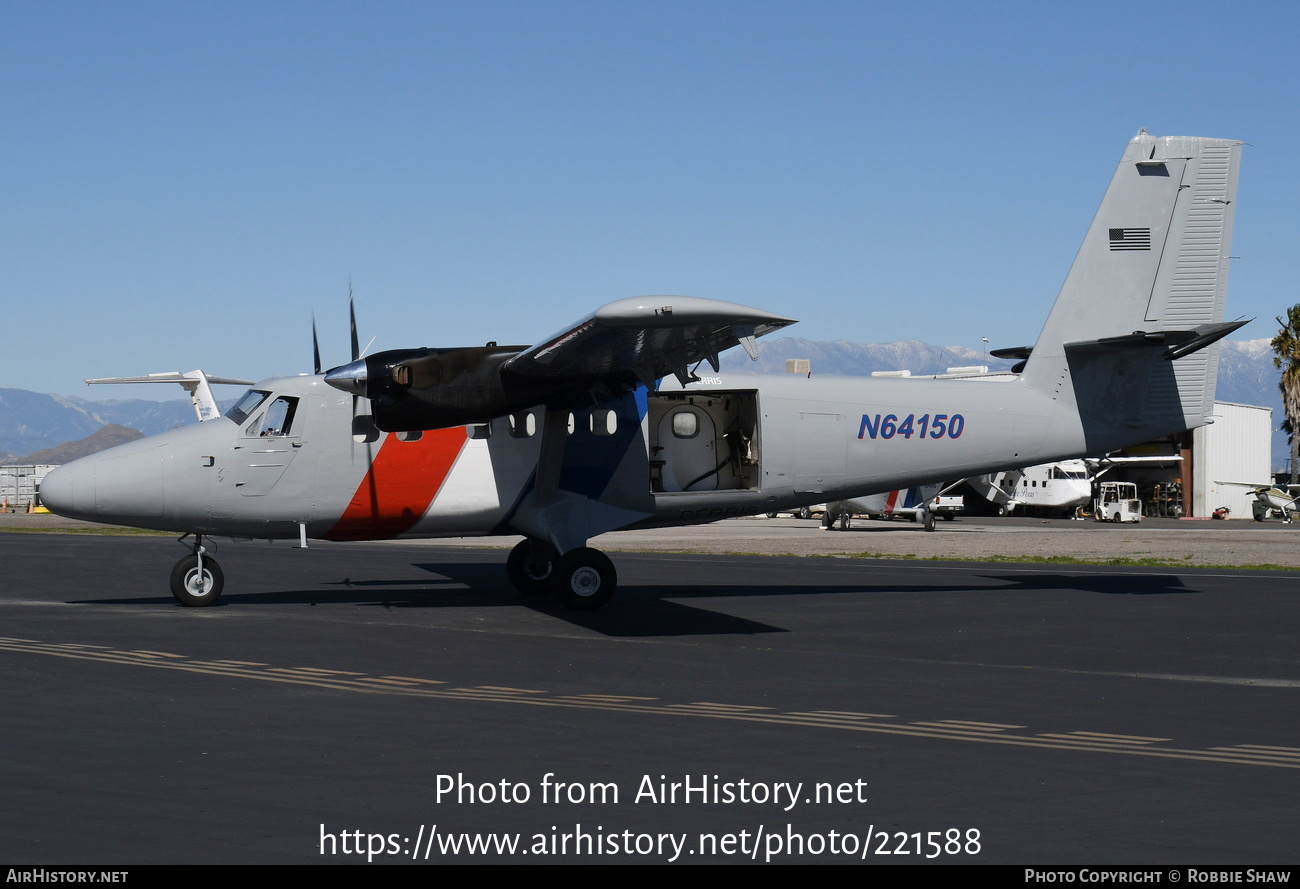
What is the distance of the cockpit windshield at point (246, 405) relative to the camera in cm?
1755

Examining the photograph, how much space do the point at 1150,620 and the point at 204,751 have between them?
12743 millimetres

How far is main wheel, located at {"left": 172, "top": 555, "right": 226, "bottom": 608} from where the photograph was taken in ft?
A: 57.8

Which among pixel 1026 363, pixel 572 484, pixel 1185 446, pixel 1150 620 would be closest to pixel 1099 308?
pixel 1026 363

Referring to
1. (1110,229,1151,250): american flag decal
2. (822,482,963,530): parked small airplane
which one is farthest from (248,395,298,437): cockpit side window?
(822,482,963,530): parked small airplane

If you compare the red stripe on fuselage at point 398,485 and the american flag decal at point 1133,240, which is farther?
the american flag decal at point 1133,240

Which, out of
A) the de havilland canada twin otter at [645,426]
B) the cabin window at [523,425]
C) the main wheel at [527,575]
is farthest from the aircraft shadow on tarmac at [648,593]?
the cabin window at [523,425]

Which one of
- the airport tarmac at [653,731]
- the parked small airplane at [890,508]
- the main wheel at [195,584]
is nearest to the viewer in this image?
the airport tarmac at [653,731]

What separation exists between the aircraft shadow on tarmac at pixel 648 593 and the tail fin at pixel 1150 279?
3090 millimetres

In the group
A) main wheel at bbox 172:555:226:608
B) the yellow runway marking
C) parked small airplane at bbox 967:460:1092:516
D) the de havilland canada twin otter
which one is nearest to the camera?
the yellow runway marking

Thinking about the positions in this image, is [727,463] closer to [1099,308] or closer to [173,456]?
[1099,308]

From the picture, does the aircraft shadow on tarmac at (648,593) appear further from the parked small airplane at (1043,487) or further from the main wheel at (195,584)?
the parked small airplane at (1043,487)

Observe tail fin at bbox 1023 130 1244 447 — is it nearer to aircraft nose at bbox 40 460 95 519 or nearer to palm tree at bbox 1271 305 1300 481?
aircraft nose at bbox 40 460 95 519

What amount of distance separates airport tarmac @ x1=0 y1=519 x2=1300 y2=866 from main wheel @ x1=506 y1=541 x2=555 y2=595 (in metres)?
0.83

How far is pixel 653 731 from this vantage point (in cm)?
883
